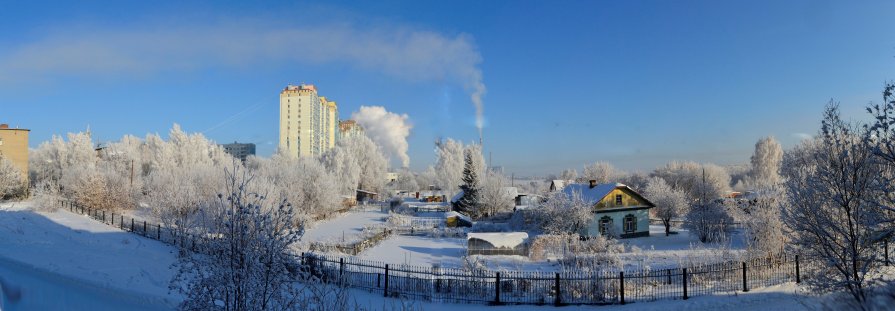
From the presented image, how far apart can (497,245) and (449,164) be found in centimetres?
5451

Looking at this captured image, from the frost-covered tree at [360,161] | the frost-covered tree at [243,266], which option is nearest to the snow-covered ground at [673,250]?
the frost-covered tree at [243,266]

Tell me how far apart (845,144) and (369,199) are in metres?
67.1

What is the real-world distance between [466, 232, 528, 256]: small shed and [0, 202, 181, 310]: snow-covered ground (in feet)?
48.4

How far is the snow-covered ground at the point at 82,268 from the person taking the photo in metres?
12.5

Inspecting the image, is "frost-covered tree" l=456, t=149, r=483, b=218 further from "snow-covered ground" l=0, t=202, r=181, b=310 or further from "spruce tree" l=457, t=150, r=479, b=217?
"snow-covered ground" l=0, t=202, r=181, b=310

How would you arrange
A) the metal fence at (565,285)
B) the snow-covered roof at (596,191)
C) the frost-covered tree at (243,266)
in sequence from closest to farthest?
the frost-covered tree at (243,266) < the metal fence at (565,285) < the snow-covered roof at (596,191)

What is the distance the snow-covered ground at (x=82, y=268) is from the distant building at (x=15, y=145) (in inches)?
1285

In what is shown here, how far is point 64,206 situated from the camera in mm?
36656

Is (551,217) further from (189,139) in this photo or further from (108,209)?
(189,139)

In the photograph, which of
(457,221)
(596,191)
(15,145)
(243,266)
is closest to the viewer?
(243,266)

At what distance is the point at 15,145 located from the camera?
5016 centimetres

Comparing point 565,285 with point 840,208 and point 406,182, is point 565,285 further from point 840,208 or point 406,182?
point 406,182

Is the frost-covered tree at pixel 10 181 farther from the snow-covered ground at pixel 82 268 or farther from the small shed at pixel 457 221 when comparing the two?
the small shed at pixel 457 221

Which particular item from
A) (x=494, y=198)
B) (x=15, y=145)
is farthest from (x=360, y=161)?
(x=15, y=145)
